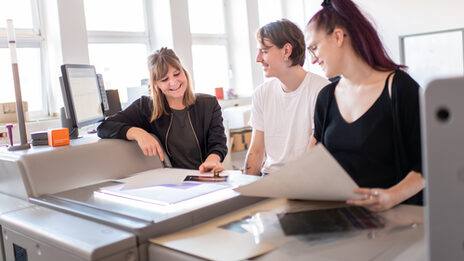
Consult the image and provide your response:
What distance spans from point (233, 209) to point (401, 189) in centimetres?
42

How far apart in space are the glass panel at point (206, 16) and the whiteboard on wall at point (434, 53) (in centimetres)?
233

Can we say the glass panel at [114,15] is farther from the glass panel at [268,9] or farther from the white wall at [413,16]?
the white wall at [413,16]

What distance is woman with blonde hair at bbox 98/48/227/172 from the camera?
1866mm

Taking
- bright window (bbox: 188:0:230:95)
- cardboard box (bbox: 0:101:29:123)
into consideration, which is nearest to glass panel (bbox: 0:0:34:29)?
cardboard box (bbox: 0:101:29:123)

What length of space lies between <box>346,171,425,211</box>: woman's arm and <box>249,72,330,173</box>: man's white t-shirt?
81cm

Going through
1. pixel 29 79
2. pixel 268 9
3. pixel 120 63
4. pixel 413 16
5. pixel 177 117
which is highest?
pixel 268 9

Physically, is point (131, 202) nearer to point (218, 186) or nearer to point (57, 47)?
point (218, 186)

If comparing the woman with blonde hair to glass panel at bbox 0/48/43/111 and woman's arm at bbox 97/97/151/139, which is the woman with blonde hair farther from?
glass panel at bbox 0/48/43/111

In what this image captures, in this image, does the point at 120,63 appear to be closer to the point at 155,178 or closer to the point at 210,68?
the point at 210,68

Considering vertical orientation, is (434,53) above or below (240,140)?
above

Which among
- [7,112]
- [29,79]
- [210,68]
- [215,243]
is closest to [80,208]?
[215,243]

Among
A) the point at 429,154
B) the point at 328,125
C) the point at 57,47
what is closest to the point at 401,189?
the point at 328,125

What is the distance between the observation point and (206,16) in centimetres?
557

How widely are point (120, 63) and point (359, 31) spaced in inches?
153
